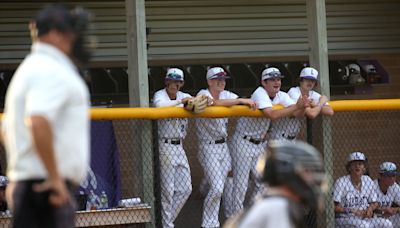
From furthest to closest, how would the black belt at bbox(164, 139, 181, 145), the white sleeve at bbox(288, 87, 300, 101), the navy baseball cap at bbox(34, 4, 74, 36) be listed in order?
the white sleeve at bbox(288, 87, 300, 101)
the black belt at bbox(164, 139, 181, 145)
the navy baseball cap at bbox(34, 4, 74, 36)

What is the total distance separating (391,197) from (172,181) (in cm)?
282

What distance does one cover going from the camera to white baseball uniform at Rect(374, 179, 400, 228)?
11633 millimetres

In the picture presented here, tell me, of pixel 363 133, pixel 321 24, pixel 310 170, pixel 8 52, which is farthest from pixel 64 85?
pixel 363 133

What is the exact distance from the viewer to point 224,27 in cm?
1357

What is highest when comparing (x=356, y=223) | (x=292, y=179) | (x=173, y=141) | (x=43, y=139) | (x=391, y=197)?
(x=43, y=139)

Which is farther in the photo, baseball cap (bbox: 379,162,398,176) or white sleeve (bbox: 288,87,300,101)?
baseball cap (bbox: 379,162,398,176)

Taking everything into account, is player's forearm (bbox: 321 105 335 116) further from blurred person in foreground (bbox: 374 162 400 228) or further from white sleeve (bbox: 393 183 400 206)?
white sleeve (bbox: 393 183 400 206)

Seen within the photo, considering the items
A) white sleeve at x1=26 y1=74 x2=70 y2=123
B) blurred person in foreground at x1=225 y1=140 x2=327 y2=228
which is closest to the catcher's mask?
white sleeve at x1=26 y1=74 x2=70 y2=123

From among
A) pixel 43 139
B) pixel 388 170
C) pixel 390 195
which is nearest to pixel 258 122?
pixel 388 170

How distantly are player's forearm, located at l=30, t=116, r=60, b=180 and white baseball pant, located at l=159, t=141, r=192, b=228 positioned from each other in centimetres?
534

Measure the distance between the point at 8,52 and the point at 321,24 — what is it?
3.84m

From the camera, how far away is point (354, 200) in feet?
37.6

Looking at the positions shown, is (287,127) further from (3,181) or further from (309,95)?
(3,181)

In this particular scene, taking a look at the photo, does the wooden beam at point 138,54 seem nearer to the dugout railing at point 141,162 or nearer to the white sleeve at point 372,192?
the dugout railing at point 141,162
